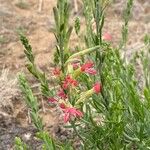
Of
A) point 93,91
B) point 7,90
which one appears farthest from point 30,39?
point 93,91

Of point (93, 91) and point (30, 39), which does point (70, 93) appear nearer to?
point (93, 91)

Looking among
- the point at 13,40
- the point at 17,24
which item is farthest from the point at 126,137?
the point at 17,24

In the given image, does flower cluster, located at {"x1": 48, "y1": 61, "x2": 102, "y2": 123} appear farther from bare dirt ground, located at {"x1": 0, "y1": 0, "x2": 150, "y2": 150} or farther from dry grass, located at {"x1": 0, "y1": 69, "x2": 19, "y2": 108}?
dry grass, located at {"x1": 0, "y1": 69, "x2": 19, "y2": 108}

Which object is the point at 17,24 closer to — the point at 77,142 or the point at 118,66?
the point at 77,142

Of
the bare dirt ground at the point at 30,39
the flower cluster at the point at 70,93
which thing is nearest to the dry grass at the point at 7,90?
the bare dirt ground at the point at 30,39

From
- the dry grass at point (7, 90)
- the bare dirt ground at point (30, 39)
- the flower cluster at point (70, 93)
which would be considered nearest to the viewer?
the flower cluster at point (70, 93)

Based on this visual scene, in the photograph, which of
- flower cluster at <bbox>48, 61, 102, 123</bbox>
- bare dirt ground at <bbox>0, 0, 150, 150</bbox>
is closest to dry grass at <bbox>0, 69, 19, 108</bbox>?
bare dirt ground at <bbox>0, 0, 150, 150</bbox>

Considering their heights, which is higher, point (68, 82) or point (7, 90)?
point (68, 82)

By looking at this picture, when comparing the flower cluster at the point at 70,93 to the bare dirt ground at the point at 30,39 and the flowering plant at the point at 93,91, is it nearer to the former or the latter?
the flowering plant at the point at 93,91
